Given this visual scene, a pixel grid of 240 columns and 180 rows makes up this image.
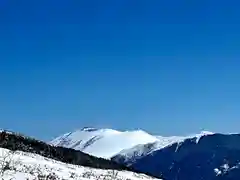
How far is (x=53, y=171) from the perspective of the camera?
106ft

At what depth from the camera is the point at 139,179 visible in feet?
134

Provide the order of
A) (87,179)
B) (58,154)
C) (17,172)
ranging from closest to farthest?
(17,172) → (87,179) → (58,154)

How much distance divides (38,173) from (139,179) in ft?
44.8

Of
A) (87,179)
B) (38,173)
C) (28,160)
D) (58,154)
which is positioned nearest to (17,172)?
(38,173)

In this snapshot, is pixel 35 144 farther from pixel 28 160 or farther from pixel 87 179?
pixel 87 179

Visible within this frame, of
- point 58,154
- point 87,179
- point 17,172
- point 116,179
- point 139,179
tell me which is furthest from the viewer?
point 58,154

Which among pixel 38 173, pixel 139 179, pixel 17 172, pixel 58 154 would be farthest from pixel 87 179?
pixel 58 154

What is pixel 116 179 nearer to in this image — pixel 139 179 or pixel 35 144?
pixel 139 179

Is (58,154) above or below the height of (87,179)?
above

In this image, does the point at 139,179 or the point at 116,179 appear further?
the point at 139,179

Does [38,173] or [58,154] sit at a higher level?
[58,154]

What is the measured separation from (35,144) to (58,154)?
4.08 metres

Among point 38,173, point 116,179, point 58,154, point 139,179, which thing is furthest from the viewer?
point 58,154

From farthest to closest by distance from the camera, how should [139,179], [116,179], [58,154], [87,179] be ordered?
1. [58,154]
2. [139,179]
3. [116,179]
4. [87,179]
